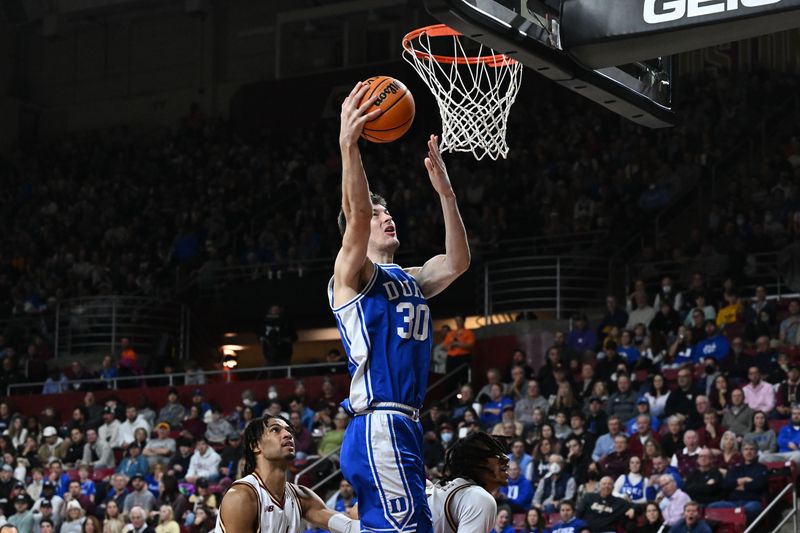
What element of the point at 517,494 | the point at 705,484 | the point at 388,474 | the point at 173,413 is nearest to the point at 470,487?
the point at 388,474

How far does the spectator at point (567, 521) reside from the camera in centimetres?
1238

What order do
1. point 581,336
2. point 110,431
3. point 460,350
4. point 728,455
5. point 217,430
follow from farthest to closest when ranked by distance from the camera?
point 110,431, point 460,350, point 217,430, point 581,336, point 728,455

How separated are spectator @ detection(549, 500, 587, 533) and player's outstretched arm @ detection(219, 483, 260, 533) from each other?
21.6ft

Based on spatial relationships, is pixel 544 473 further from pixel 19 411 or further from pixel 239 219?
pixel 239 219

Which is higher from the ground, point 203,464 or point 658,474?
point 658,474

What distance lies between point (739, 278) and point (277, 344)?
741 centimetres

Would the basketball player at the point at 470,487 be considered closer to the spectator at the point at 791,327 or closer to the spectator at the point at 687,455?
the spectator at the point at 687,455

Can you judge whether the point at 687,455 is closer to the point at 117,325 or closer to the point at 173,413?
the point at 173,413

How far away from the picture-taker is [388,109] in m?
5.51

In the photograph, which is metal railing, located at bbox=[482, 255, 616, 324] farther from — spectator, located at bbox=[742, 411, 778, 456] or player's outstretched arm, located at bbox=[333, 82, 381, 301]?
player's outstretched arm, located at bbox=[333, 82, 381, 301]

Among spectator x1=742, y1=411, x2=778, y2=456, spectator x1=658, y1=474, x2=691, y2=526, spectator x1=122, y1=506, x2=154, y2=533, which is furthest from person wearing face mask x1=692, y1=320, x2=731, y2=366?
spectator x1=122, y1=506, x2=154, y2=533

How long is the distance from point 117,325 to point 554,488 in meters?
11.9

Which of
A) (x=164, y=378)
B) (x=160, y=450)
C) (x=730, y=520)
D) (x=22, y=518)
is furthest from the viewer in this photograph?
(x=164, y=378)

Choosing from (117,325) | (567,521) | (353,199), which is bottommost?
(567,521)
